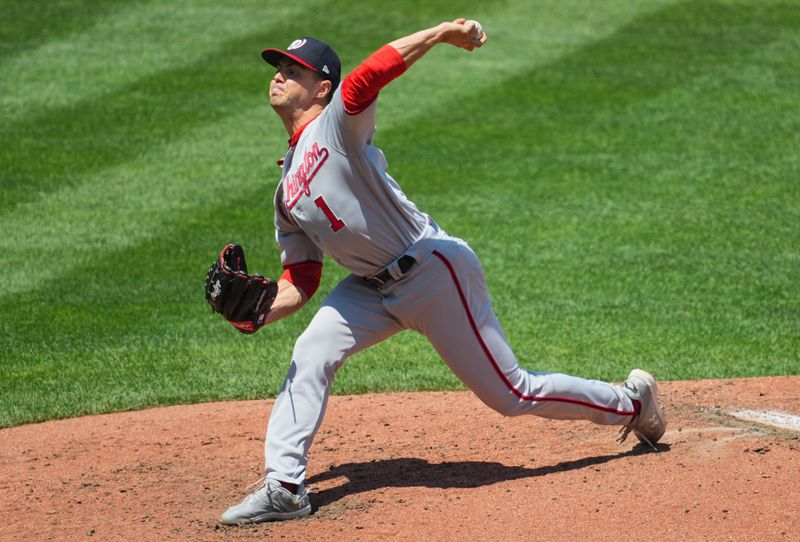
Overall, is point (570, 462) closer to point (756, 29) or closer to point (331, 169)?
point (331, 169)

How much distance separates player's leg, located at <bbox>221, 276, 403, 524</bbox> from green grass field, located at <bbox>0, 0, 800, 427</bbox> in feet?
5.60

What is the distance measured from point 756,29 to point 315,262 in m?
8.48

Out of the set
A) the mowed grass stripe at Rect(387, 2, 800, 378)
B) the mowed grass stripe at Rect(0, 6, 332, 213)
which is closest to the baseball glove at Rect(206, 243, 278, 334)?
the mowed grass stripe at Rect(387, 2, 800, 378)

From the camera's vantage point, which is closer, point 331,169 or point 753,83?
point 331,169

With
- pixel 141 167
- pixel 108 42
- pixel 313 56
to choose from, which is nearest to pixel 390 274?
pixel 313 56

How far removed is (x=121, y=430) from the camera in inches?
229

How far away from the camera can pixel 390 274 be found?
4668 millimetres

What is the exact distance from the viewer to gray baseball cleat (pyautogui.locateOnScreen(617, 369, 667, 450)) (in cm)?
505

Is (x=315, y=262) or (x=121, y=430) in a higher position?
(x=315, y=262)

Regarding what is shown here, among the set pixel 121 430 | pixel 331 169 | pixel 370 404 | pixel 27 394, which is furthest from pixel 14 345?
pixel 331 169

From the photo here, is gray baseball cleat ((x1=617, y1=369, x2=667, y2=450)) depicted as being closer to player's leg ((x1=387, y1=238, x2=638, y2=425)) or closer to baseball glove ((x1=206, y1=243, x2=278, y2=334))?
player's leg ((x1=387, y1=238, x2=638, y2=425))

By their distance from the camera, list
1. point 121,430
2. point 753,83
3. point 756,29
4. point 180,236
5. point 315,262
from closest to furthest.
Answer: point 315,262, point 121,430, point 180,236, point 753,83, point 756,29

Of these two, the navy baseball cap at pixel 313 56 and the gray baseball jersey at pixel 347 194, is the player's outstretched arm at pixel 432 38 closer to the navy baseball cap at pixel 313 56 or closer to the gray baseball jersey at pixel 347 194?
the gray baseball jersey at pixel 347 194

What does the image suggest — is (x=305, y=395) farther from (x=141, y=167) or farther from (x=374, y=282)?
(x=141, y=167)
